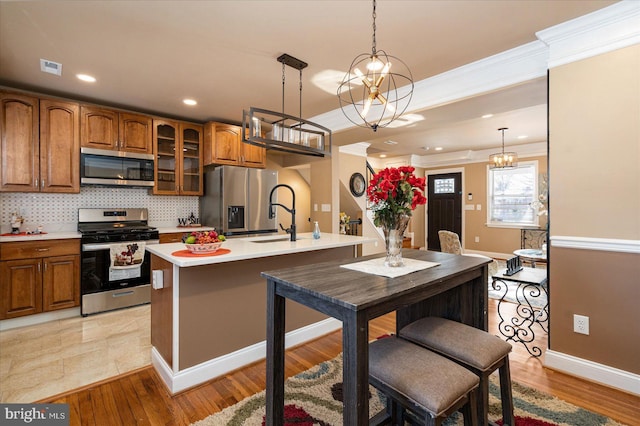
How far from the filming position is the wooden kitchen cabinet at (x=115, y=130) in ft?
11.5

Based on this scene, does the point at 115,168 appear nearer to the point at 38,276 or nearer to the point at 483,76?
the point at 38,276

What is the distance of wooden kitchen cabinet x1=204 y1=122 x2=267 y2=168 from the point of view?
429 centimetres

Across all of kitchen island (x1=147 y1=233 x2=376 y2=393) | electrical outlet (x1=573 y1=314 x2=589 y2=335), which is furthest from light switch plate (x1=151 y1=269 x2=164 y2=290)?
electrical outlet (x1=573 y1=314 x2=589 y2=335)

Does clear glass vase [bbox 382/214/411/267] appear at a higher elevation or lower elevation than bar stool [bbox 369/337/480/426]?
higher

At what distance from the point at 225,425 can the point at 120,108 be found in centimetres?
400

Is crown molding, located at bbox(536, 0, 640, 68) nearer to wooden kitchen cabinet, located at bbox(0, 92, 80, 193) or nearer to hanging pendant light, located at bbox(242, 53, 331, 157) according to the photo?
hanging pendant light, located at bbox(242, 53, 331, 157)

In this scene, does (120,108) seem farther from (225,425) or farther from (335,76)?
(225,425)

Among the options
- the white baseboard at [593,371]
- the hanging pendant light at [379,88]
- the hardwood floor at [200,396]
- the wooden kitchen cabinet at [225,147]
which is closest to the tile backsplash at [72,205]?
the wooden kitchen cabinet at [225,147]

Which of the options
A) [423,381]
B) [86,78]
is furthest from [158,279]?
[86,78]

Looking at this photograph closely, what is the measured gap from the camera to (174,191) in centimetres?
421

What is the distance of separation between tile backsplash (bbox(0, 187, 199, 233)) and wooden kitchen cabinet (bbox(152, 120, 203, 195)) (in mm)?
344

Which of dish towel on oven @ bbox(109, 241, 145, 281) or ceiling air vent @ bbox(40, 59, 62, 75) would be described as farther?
dish towel on oven @ bbox(109, 241, 145, 281)

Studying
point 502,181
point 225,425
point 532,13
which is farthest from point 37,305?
point 502,181

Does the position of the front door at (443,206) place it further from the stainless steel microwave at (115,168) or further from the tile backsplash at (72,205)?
the stainless steel microwave at (115,168)
